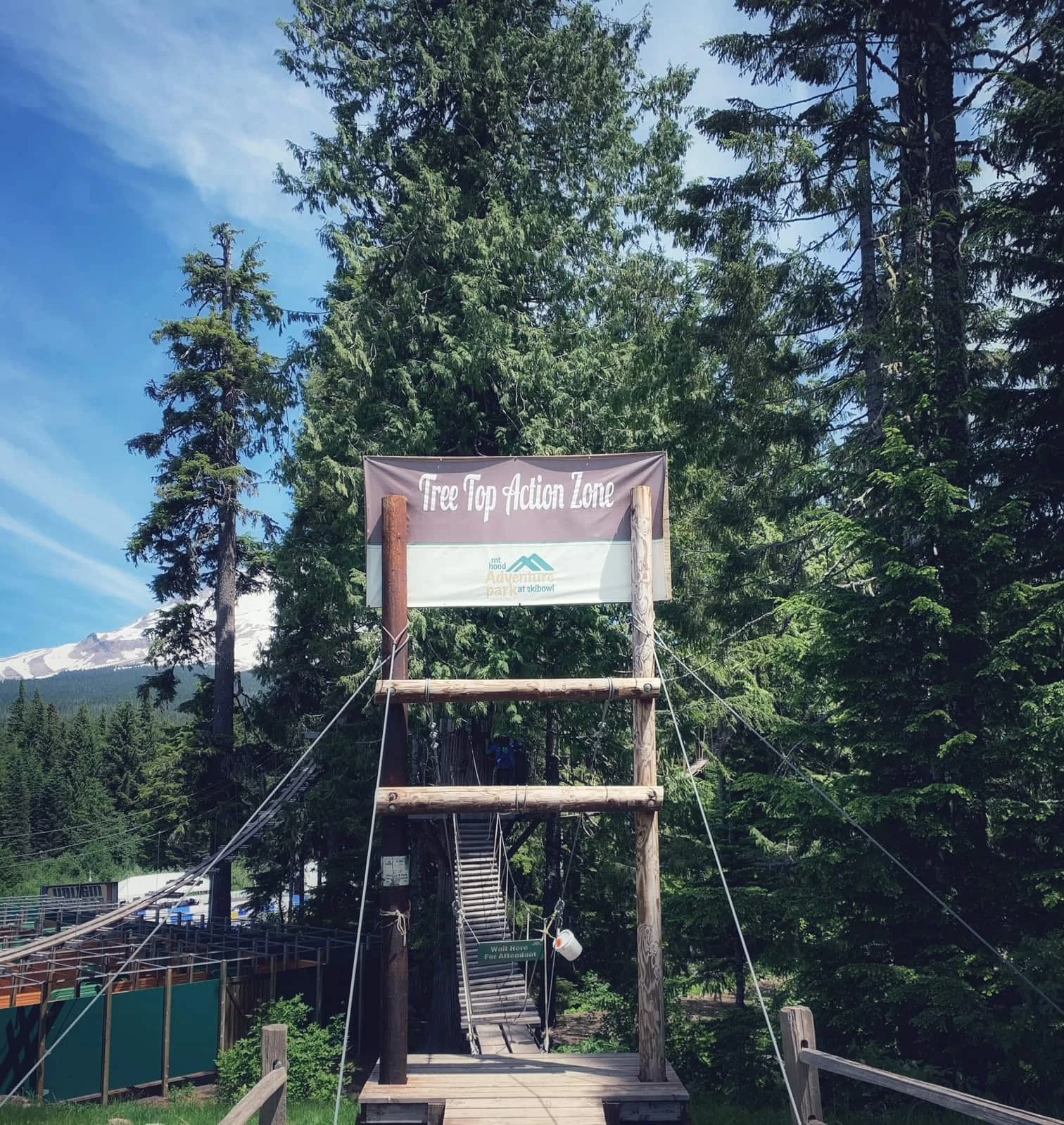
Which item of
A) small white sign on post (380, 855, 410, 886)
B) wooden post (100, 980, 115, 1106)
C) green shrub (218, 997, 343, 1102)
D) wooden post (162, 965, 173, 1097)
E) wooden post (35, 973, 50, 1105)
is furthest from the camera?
wooden post (162, 965, 173, 1097)

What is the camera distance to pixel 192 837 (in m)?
25.7

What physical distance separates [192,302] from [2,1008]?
60.2ft

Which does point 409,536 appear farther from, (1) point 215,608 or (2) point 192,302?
(2) point 192,302

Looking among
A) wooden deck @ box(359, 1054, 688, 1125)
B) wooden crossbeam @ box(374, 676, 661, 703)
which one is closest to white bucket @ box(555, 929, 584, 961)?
wooden deck @ box(359, 1054, 688, 1125)

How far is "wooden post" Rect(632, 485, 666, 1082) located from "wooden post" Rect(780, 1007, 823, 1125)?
1.88m

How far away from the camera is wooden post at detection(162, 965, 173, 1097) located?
673 inches

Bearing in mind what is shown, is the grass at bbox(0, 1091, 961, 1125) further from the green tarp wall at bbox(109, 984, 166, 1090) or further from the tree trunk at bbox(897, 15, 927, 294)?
the tree trunk at bbox(897, 15, 927, 294)

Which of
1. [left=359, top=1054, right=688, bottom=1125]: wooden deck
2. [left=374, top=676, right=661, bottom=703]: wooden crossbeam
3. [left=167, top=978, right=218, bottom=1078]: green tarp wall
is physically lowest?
[left=167, top=978, right=218, bottom=1078]: green tarp wall

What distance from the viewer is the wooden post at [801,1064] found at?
674 cm

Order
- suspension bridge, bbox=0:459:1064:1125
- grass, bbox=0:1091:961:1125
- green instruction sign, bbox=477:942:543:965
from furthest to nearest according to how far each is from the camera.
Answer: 1. green instruction sign, bbox=477:942:543:965
2. grass, bbox=0:1091:961:1125
3. suspension bridge, bbox=0:459:1064:1125

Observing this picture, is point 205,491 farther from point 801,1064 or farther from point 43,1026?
point 801,1064

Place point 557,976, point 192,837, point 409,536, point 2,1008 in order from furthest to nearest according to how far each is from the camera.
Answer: point 192,837 < point 557,976 < point 2,1008 < point 409,536

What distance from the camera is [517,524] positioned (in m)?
9.76

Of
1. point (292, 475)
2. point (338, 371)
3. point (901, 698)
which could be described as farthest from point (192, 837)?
point (901, 698)
